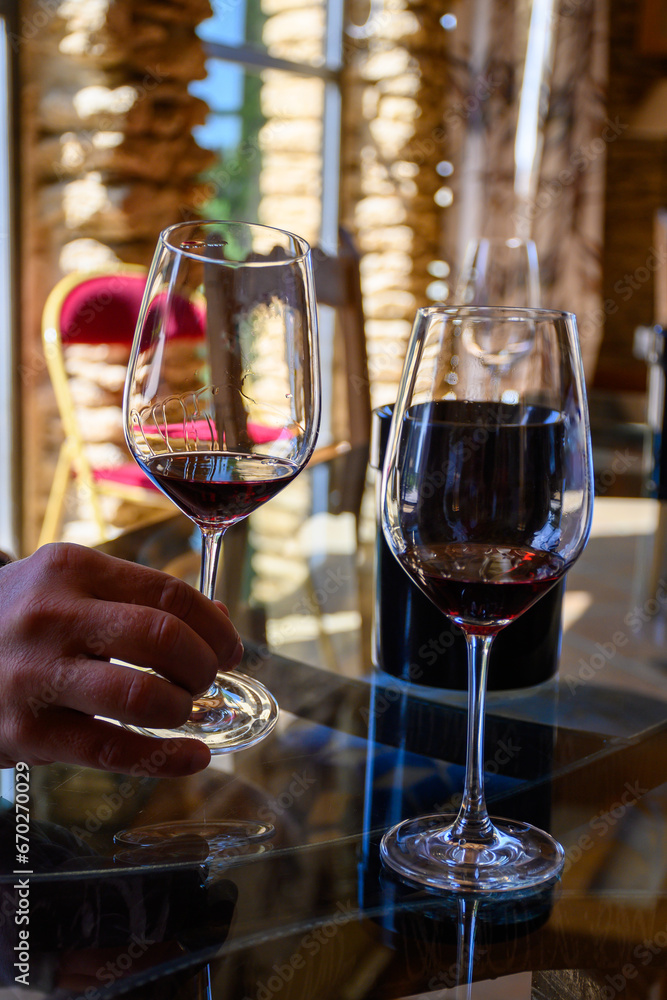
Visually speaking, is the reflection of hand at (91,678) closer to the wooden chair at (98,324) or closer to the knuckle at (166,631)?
the knuckle at (166,631)

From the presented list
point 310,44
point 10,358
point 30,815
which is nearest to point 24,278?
point 10,358

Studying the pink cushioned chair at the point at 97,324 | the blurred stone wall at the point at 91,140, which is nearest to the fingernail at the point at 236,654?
the pink cushioned chair at the point at 97,324

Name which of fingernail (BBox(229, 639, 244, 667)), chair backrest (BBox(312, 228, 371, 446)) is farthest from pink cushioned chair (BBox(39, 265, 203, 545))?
fingernail (BBox(229, 639, 244, 667))

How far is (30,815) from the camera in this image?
42cm

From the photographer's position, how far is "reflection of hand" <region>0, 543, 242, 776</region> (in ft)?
1.34

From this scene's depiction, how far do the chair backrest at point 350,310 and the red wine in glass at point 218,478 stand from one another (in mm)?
1079

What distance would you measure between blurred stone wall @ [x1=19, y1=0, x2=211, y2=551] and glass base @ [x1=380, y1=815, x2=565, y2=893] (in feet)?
7.66

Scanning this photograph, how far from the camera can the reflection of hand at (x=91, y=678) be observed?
0.41 metres

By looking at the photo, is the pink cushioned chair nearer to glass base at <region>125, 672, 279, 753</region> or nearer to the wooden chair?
the wooden chair

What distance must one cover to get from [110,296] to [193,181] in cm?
73

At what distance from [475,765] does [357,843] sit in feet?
0.22

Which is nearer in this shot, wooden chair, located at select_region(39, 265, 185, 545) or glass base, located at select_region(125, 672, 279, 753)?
glass base, located at select_region(125, 672, 279, 753)

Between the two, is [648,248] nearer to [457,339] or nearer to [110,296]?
[110,296]

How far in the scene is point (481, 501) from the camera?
375mm
